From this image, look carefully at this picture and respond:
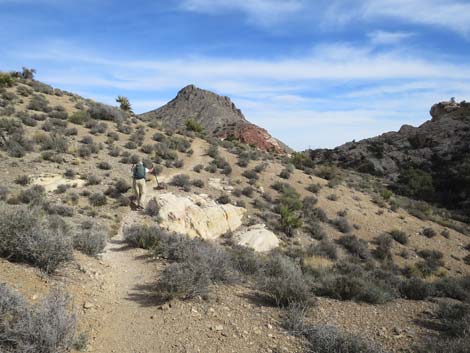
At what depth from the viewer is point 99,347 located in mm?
4781

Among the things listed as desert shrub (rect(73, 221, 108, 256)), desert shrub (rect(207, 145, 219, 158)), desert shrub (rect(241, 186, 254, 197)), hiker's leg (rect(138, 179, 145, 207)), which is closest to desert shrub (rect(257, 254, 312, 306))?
desert shrub (rect(73, 221, 108, 256))

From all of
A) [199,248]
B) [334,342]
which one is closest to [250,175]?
[199,248]

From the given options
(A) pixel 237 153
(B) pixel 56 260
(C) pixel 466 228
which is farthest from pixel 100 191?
(C) pixel 466 228

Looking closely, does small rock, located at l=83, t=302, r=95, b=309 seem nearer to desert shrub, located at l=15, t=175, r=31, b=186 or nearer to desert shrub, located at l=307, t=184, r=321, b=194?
desert shrub, located at l=15, t=175, r=31, b=186

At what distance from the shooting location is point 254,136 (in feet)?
152

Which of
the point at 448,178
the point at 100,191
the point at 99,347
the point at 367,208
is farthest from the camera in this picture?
the point at 448,178

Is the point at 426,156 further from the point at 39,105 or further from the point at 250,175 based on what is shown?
the point at 39,105

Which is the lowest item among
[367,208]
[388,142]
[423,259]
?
[423,259]

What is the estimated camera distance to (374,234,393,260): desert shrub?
54.4ft

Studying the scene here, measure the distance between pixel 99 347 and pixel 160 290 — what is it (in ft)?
5.29

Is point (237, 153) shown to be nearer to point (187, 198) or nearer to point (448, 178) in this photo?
point (187, 198)

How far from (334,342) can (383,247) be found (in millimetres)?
13930

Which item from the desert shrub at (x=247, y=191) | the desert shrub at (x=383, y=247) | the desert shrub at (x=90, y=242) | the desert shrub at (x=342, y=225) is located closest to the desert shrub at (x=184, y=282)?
the desert shrub at (x=90, y=242)

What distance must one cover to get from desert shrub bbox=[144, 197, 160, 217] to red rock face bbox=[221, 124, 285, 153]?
30.3 meters
